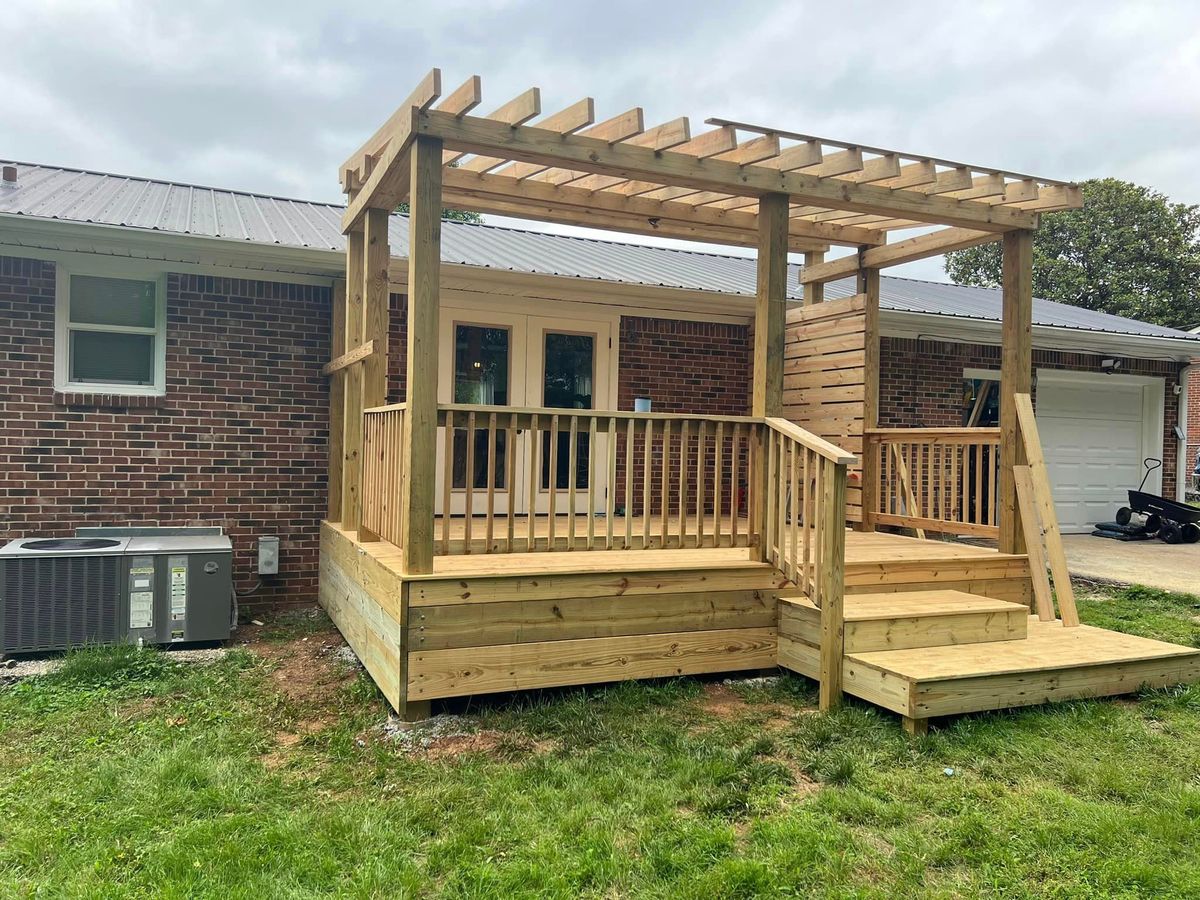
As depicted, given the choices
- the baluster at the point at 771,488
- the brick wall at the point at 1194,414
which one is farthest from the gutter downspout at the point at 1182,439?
the brick wall at the point at 1194,414

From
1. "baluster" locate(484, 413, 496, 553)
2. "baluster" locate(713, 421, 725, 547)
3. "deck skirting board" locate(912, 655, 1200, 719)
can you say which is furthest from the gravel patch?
"deck skirting board" locate(912, 655, 1200, 719)

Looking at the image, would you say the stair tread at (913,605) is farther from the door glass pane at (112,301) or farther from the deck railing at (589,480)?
the door glass pane at (112,301)

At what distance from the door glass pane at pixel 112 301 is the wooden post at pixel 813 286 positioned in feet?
17.2

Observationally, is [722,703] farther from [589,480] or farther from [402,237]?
[402,237]

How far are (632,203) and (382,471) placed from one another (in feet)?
8.51

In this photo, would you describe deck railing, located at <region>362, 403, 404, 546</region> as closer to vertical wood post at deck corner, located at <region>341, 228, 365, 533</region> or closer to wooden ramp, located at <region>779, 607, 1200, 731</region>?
vertical wood post at deck corner, located at <region>341, 228, 365, 533</region>

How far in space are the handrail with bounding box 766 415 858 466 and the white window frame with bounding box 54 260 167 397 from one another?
447 cm

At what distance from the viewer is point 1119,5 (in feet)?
36.1

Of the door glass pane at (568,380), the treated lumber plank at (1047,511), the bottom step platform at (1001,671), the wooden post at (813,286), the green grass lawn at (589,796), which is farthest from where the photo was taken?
the door glass pane at (568,380)

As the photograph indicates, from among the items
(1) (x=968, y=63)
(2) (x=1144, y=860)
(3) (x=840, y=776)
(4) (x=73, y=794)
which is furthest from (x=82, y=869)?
(1) (x=968, y=63)

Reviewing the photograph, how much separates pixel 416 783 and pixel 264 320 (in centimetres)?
432

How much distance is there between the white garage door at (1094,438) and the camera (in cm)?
1062

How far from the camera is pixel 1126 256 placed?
27203 millimetres

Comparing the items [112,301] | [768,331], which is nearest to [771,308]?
[768,331]
